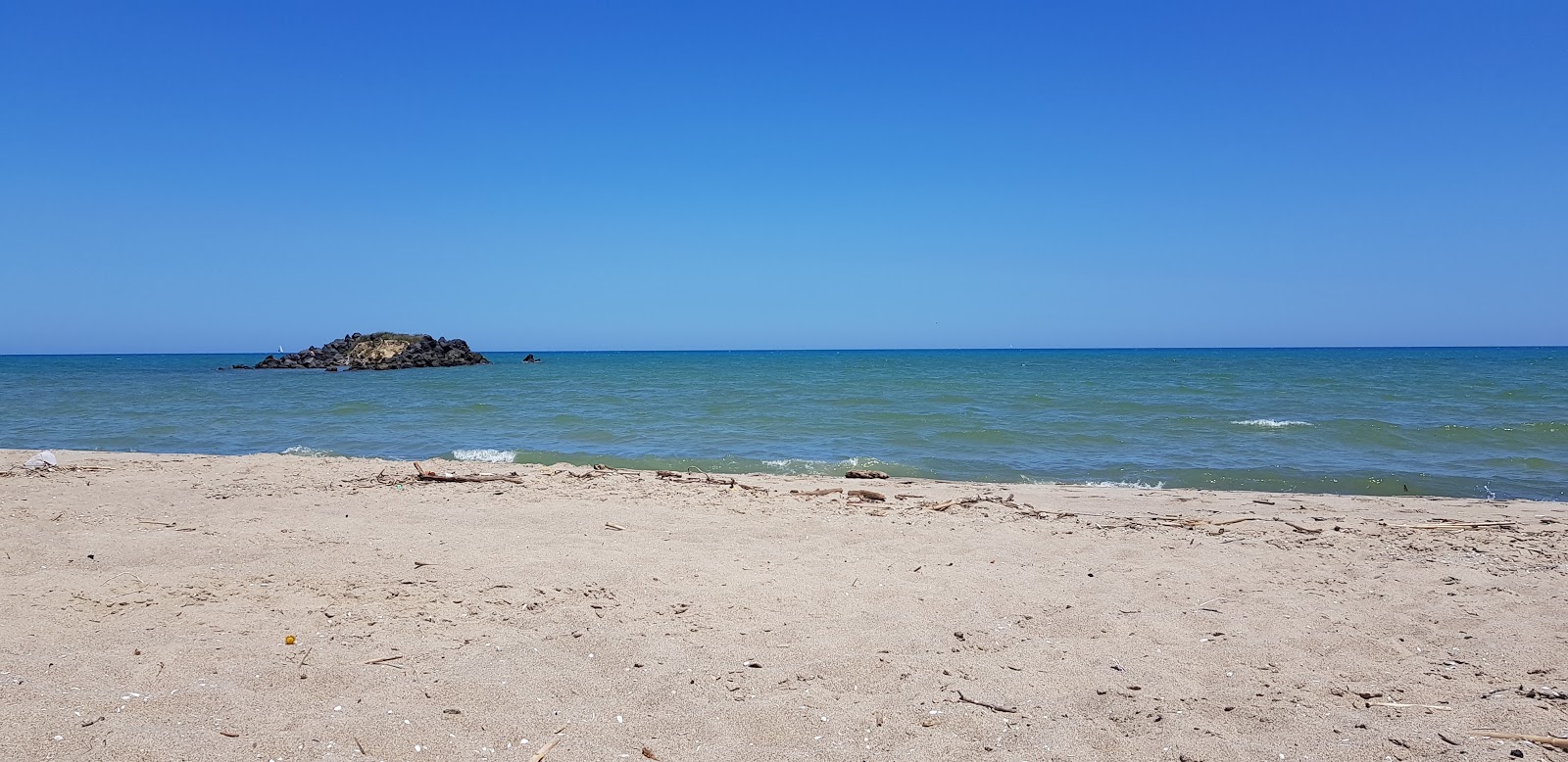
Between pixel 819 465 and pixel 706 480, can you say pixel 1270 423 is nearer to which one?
pixel 819 465

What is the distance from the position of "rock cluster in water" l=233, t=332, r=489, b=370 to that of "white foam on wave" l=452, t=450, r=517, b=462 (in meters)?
42.4

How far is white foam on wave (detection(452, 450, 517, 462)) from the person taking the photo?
12.7m

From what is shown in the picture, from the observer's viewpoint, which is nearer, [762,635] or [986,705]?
[986,705]

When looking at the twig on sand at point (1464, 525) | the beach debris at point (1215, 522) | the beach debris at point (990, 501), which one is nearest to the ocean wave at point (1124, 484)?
the beach debris at point (990, 501)

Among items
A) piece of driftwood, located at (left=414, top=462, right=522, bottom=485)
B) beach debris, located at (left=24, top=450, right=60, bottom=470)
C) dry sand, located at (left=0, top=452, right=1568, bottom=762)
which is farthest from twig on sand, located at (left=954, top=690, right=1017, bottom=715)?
beach debris, located at (left=24, top=450, right=60, bottom=470)

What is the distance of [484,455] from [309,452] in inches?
117

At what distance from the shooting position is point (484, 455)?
12992 millimetres

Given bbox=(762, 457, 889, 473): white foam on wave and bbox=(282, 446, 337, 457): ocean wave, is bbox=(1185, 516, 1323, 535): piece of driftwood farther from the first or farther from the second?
bbox=(282, 446, 337, 457): ocean wave

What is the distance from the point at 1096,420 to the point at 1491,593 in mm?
12664

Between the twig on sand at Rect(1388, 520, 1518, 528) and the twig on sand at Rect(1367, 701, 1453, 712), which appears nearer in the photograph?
the twig on sand at Rect(1367, 701, 1453, 712)

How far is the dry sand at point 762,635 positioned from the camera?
3340 mm

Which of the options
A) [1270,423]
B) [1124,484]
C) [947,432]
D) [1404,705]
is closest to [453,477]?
[1124,484]

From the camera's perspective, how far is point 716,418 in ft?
62.0

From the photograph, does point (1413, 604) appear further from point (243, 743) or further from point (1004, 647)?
point (243, 743)
